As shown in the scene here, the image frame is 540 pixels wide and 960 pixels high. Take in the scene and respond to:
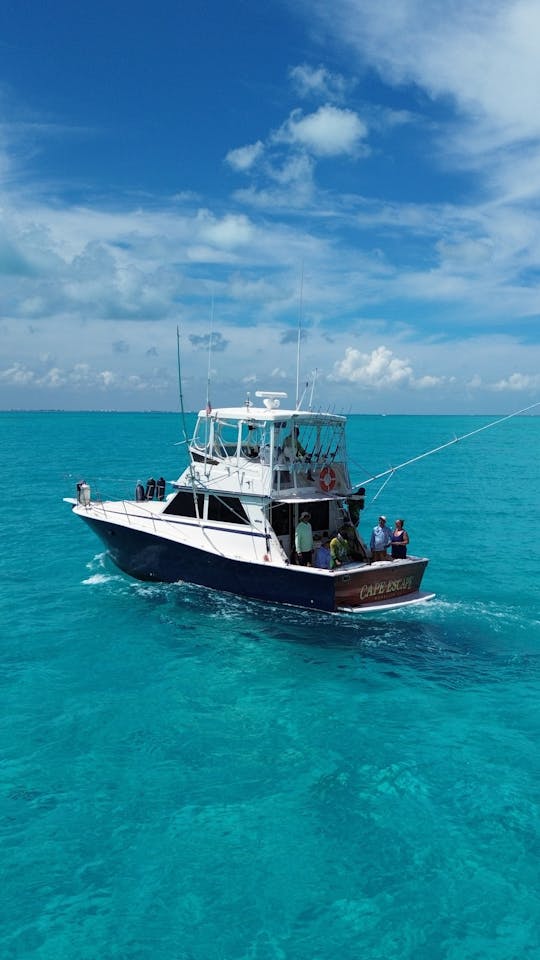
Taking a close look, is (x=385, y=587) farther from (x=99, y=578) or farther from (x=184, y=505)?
(x=99, y=578)

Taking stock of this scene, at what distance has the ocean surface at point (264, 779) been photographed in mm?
7883

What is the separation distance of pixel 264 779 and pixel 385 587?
8137 mm

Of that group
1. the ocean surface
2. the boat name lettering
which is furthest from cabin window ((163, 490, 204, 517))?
the boat name lettering

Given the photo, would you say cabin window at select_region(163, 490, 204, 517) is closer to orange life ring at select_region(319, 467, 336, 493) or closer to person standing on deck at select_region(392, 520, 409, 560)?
orange life ring at select_region(319, 467, 336, 493)

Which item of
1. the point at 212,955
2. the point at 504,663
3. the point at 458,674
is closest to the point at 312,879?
the point at 212,955

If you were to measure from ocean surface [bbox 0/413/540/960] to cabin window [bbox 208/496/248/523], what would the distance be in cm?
227

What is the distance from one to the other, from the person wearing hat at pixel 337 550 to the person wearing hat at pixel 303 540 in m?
0.59

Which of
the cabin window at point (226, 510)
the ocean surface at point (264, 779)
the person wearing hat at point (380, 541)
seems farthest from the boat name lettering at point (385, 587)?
the cabin window at point (226, 510)

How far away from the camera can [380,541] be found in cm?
1834

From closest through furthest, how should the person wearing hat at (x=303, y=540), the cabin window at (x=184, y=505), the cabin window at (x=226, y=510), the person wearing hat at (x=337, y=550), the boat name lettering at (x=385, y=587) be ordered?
1. the boat name lettering at (x=385, y=587)
2. the person wearing hat at (x=303, y=540)
3. the person wearing hat at (x=337, y=550)
4. the cabin window at (x=226, y=510)
5. the cabin window at (x=184, y=505)

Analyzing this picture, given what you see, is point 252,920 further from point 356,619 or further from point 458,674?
point 356,619

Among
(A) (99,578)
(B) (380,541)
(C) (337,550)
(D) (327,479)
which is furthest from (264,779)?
(A) (99,578)

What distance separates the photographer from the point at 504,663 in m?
15.1

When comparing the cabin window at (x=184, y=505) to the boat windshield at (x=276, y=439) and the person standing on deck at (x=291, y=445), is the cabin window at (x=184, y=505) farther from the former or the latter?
the person standing on deck at (x=291, y=445)
